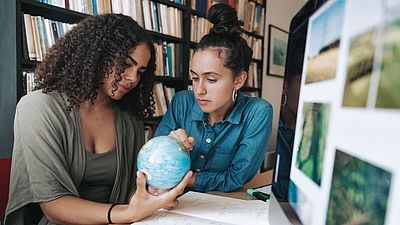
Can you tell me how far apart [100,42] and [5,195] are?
0.72 meters

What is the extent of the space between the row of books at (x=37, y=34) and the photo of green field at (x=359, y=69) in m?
1.57

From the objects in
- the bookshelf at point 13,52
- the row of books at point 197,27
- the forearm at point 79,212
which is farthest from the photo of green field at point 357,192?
the row of books at point 197,27

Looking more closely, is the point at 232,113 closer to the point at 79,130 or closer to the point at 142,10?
the point at 79,130

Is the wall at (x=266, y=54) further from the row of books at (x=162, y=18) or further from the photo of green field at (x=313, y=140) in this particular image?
the photo of green field at (x=313, y=140)

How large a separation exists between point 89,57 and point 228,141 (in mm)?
552

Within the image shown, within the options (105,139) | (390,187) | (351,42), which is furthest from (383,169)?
(105,139)

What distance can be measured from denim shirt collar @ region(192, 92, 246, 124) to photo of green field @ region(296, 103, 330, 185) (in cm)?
74

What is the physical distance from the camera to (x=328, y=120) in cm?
34

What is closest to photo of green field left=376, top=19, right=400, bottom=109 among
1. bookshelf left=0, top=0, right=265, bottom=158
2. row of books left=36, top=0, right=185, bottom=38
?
bookshelf left=0, top=0, right=265, bottom=158

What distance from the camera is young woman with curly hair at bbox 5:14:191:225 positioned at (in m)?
0.92

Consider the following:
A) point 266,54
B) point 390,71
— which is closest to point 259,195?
point 390,71

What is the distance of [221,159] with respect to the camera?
1179mm

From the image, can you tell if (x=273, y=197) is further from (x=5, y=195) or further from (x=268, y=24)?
(x=268, y=24)

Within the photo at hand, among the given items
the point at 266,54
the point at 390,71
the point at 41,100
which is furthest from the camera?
the point at 266,54
